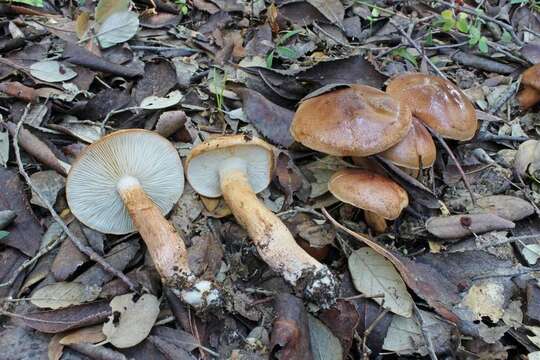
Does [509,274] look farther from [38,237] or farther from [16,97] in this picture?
[16,97]

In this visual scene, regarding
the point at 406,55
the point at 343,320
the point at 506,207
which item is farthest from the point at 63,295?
the point at 406,55

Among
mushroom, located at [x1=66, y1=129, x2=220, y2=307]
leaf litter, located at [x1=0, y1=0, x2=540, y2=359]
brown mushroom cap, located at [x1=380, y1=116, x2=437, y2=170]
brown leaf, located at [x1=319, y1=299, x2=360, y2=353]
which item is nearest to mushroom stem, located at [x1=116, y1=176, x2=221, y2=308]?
mushroom, located at [x1=66, y1=129, x2=220, y2=307]

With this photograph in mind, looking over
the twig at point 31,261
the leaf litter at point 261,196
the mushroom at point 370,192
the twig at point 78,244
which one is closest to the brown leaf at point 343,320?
the leaf litter at point 261,196

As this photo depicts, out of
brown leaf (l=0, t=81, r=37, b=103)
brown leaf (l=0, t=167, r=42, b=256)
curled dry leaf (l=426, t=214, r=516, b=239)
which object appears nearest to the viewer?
brown leaf (l=0, t=167, r=42, b=256)

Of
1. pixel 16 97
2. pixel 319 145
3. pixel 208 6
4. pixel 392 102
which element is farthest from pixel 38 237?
pixel 208 6

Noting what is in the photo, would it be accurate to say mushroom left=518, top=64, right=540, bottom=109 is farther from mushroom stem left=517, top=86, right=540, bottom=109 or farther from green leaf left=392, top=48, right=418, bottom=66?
green leaf left=392, top=48, right=418, bottom=66
